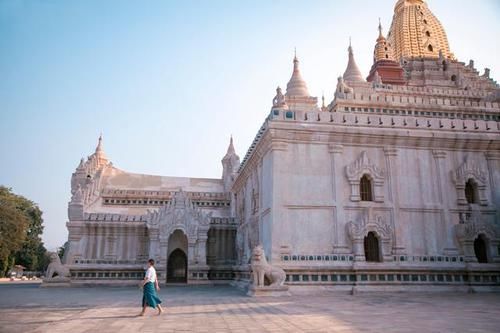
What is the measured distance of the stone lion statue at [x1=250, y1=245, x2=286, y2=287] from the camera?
18.1 metres

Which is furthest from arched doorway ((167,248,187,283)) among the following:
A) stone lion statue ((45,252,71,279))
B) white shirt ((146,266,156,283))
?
white shirt ((146,266,156,283))

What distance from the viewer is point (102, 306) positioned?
47.2 ft

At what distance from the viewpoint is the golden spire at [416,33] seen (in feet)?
157

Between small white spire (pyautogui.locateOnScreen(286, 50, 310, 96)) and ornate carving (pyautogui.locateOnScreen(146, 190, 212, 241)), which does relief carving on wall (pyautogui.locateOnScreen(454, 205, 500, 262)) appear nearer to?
ornate carving (pyautogui.locateOnScreen(146, 190, 212, 241))

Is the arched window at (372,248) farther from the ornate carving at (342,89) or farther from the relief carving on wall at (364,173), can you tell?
the ornate carving at (342,89)

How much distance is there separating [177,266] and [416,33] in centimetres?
3721

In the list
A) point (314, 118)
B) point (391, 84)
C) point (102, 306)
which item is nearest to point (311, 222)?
point (314, 118)

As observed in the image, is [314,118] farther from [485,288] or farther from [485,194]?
[485,288]

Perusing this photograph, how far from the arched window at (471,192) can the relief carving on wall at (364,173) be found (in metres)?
4.91

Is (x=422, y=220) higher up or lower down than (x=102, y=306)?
higher up

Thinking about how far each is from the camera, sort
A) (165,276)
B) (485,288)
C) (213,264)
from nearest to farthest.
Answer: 1. (485,288)
2. (165,276)
3. (213,264)

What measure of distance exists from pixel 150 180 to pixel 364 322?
35.4 metres

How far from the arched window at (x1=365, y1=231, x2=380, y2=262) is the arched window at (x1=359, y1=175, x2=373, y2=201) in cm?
185

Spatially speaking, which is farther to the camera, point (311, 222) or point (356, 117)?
point (356, 117)
